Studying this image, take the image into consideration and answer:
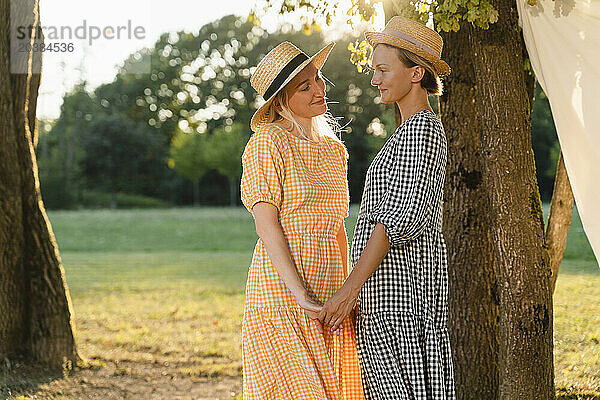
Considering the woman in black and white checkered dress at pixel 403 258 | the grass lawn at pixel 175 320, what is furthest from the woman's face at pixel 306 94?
the grass lawn at pixel 175 320

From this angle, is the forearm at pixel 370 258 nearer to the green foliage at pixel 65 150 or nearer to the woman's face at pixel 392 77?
the woman's face at pixel 392 77

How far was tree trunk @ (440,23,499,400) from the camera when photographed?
4.92 m

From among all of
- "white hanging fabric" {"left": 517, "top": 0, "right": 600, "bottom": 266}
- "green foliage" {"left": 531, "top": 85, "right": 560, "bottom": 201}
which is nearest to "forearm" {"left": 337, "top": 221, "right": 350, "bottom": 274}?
"white hanging fabric" {"left": 517, "top": 0, "right": 600, "bottom": 266}

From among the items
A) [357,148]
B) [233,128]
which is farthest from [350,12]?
[233,128]

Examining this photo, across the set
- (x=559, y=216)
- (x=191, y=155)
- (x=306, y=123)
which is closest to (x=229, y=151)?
(x=191, y=155)

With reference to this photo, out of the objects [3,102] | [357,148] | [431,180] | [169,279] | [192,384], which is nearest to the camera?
[431,180]

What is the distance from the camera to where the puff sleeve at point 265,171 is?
289 cm

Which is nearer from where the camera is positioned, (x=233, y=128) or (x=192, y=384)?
(x=192, y=384)

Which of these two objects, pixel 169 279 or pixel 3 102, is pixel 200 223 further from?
pixel 3 102

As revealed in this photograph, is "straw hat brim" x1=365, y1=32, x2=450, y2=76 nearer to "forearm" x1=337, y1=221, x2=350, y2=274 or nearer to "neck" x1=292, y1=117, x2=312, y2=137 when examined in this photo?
"neck" x1=292, y1=117, x2=312, y2=137

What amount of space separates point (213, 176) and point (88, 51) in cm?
1071

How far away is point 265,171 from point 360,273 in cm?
50

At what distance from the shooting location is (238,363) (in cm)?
754

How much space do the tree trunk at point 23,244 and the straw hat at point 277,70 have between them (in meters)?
3.75
